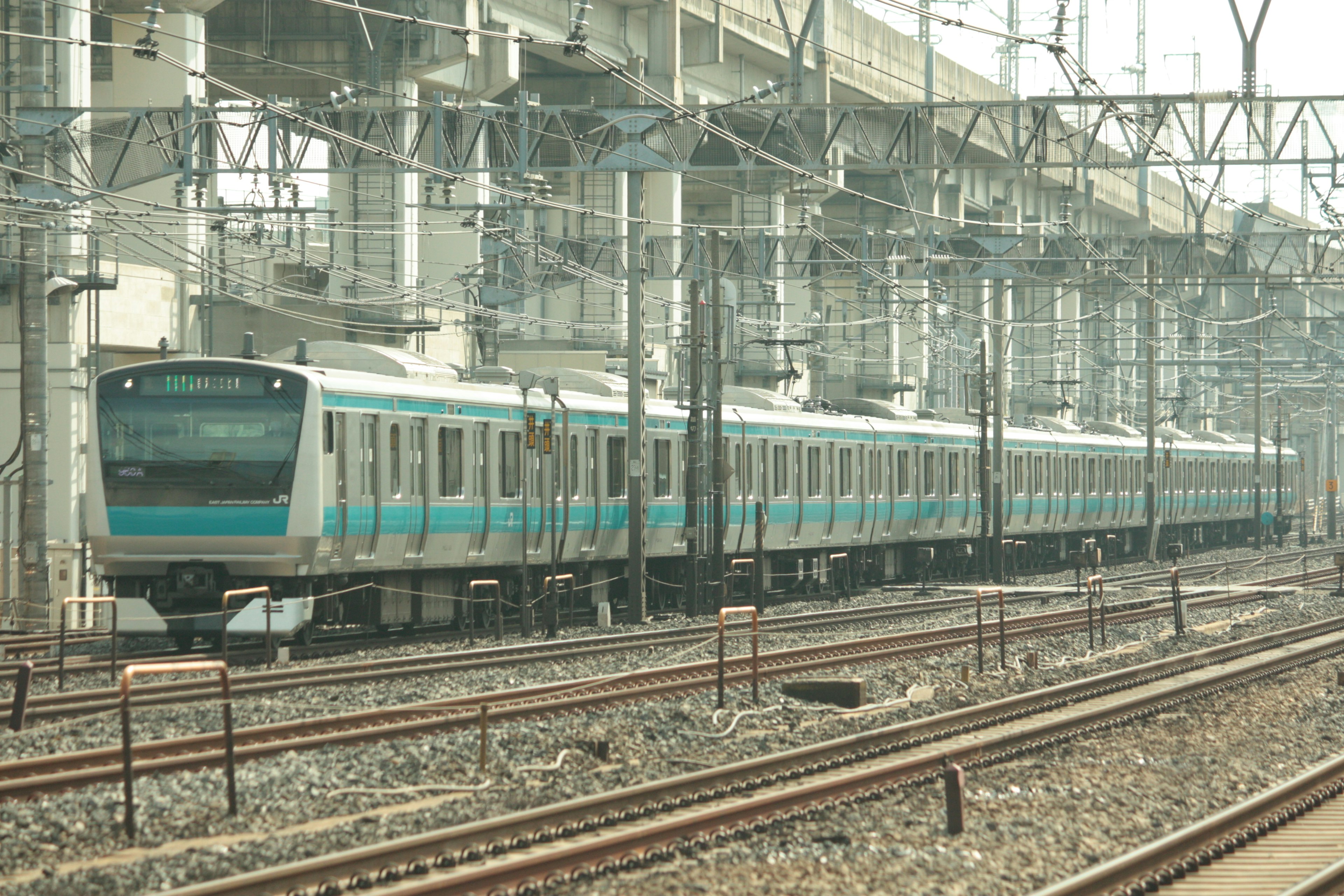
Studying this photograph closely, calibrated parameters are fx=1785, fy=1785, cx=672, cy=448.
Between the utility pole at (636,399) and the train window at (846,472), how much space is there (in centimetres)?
847

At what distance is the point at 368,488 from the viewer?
1909 cm

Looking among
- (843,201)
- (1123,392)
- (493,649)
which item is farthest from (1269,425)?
(493,649)

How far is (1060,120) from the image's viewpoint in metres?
24.1

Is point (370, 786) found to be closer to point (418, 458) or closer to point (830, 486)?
point (418, 458)

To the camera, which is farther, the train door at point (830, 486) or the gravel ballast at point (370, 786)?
the train door at point (830, 486)

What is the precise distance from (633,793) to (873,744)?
3349 millimetres

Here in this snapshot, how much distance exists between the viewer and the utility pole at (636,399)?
2298 cm

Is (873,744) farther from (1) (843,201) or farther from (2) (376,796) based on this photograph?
(1) (843,201)

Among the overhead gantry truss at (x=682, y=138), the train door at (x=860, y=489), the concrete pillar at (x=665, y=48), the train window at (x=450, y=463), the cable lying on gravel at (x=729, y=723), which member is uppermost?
the concrete pillar at (x=665, y=48)

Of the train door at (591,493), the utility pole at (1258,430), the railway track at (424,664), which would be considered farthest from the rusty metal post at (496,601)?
the utility pole at (1258,430)

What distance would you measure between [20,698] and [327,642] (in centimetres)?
819

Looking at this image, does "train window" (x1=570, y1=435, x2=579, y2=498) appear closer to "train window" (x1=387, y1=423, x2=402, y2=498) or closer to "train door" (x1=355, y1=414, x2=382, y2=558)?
"train window" (x1=387, y1=423, x2=402, y2=498)

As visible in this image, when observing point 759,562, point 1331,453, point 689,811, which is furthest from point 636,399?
point 1331,453

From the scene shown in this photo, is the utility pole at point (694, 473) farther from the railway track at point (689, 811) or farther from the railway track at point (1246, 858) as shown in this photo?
the railway track at point (1246, 858)
